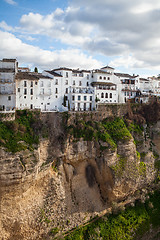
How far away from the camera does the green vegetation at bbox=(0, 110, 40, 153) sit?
28.0 m

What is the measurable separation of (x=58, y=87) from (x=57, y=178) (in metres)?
13.4

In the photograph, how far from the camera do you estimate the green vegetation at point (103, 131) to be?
34.6 meters

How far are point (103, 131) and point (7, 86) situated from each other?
46.0 ft

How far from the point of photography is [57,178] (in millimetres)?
32281

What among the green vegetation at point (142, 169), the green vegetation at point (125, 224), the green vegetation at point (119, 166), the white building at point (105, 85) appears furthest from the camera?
the white building at point (105, 85)

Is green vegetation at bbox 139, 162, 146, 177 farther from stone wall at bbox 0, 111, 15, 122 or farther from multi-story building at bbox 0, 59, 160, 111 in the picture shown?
stone wall at bbox 0, 111, 15, 122

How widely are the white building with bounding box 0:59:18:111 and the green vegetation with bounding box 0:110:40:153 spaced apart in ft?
5.70

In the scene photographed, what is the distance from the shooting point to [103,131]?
36.2 m

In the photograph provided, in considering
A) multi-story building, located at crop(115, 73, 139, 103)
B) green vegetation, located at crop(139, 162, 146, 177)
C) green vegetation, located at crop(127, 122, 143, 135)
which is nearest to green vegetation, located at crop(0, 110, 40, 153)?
green vegetation, located at crop(127, 122, 143, 135)

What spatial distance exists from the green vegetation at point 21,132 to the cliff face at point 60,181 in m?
0.91

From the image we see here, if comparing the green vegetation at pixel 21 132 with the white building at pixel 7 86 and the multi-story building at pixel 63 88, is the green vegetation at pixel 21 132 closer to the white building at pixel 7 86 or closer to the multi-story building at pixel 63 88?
the white building at pixel 7 86

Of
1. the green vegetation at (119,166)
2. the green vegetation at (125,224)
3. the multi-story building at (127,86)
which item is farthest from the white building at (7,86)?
the multi-story building at (127,86)

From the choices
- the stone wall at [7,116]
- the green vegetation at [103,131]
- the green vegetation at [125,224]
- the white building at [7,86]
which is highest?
the white building at [7,86]

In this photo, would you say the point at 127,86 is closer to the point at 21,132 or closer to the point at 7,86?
the point at 7,86
